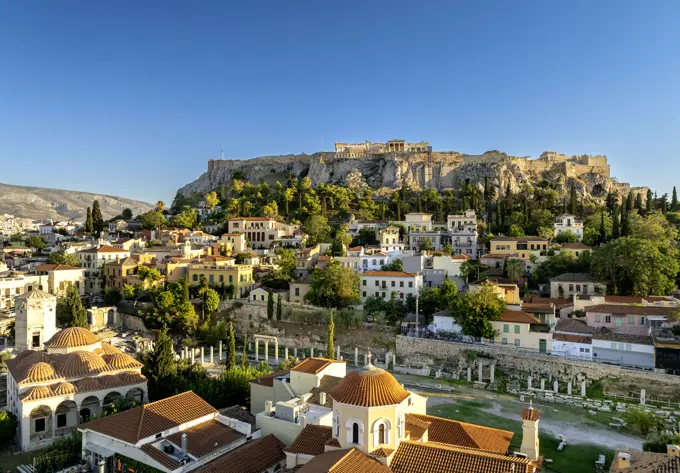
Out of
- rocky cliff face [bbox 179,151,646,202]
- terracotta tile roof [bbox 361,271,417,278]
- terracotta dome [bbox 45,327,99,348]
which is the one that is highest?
rocky cliff face [bbox 179,151,646,202]

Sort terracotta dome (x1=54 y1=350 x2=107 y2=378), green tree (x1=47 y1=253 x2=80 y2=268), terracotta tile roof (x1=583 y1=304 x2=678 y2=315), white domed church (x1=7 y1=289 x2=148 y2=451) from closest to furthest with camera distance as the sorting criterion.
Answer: white domed church (x1=7 y1=289 x2=148 y2=451) → terracotta dome (x1=54 y1=350 x2=107 y2=378) → terracotta tile roof (x1=583 y1=304 x2=678 y2=315) → green tree (x1=47 y1=253 x2=80 y2=268)

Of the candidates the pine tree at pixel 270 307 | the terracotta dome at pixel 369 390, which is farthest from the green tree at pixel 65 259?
the terracotta dome at pixel 369 390

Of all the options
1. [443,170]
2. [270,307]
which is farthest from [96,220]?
[443,170]

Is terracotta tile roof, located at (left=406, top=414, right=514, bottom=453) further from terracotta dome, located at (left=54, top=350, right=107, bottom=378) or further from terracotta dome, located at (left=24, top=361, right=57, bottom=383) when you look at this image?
terracotta dome, located at (left=24, top=361, right=57, bottom=383)

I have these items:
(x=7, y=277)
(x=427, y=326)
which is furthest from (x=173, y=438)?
(x=7, y=277)

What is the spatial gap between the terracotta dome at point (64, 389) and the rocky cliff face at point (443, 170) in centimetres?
7229

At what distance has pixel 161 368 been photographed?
26.9 meters

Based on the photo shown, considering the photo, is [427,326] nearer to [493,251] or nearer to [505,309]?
[505,309]

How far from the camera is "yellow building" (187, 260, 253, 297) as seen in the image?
5050cm

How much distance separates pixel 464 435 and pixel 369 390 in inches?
212

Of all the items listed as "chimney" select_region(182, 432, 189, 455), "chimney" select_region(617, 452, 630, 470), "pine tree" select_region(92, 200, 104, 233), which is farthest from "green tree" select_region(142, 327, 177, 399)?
"pine tree" select_region(92, 200, 104, 233)

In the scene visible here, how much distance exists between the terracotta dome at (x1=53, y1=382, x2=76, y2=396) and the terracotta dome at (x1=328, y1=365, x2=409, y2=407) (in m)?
14.6

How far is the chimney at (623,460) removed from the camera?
15612 mm

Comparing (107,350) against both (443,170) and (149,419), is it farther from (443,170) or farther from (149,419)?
(443,170)
